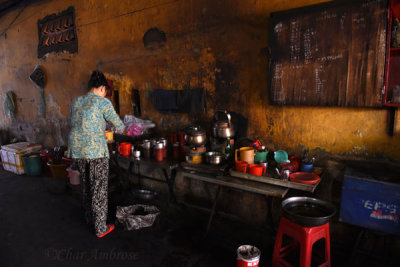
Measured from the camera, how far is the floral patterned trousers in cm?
348

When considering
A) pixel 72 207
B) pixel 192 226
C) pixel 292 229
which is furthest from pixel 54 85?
pixel 292 229

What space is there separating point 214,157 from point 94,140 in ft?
5.36

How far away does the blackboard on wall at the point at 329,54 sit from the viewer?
8.71ft

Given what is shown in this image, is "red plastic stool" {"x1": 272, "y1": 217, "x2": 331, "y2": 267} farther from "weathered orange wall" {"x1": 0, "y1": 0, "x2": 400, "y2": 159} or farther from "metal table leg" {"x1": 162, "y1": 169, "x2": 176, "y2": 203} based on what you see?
"metal table leg" {"x1": 162, "y1": 169, "x2": 176, "y2": 203}

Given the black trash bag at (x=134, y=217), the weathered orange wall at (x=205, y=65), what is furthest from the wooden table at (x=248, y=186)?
the black trash bag at (x=134, y=217)

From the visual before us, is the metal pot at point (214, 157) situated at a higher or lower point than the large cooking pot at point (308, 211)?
higher

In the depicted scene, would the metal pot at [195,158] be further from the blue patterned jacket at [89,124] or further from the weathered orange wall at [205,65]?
the blue patterned jacket at [89,124]

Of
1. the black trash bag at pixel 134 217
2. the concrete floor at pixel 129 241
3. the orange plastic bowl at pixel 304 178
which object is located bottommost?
the concrete floor at pixel 129 241

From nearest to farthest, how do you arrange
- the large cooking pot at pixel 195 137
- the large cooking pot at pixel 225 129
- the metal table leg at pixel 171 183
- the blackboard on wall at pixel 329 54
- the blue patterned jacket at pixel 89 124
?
the blackboard on wall at pixel 329 54 → the blue patterned jacket at pixel 89 124 → the large cooking pot at pixel 225 129 → the large cooking pot at pixel 195 137 → the metal table leg at pixel 171 183

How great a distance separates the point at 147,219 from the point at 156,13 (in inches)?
137

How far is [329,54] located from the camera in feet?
9.51

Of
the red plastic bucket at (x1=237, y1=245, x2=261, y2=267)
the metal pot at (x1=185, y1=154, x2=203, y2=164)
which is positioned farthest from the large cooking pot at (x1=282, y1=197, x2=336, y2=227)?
the metal pot at (x1=185, y1=154, x2=203, y2=164)

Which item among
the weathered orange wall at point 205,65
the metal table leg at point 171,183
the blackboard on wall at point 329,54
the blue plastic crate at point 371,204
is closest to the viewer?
the blue plastic crate at point 371,204

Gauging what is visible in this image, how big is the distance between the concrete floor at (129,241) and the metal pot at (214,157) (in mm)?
1057
